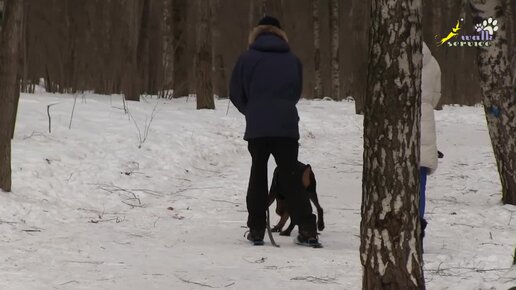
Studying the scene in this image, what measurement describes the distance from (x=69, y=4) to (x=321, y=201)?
20090 millimetres

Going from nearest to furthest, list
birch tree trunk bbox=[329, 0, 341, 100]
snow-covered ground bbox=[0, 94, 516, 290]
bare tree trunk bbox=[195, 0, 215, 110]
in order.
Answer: snow-covered ground bbox=[0, 94, 516, 290]
bare tree trunk bbox=[195, 0, 215, 110]
birch tree trunk bbox=[329, 0, 341, 100]

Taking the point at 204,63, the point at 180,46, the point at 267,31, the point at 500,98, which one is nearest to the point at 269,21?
the point at 267,31

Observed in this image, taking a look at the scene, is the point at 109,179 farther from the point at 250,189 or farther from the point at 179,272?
the point at 179,272

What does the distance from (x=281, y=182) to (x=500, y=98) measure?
3.39m

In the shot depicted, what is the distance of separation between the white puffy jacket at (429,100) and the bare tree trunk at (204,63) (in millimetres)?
10070

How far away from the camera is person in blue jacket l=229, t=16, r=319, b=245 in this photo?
6070mm

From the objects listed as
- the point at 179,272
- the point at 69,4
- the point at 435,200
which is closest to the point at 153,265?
the point at 179,272

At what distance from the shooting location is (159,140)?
10.9 meters

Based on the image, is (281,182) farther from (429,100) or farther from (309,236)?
(429,100)

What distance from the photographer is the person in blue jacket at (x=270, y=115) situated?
6070mm

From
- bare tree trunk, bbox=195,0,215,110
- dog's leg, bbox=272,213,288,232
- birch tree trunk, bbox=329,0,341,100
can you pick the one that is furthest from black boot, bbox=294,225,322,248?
birch tree trunk, bbox=329,0,341,100

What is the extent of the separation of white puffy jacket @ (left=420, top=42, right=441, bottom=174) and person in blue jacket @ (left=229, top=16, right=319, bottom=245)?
1108 mm

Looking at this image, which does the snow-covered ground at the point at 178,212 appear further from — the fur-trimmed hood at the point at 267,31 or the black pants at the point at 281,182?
the fur-trimmed hood at the point at 267,31

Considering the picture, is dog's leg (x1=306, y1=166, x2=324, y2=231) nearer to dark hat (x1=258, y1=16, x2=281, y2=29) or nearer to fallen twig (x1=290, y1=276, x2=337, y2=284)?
dark hat (x1=258, y1=16, x2=281, y2=29)
